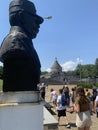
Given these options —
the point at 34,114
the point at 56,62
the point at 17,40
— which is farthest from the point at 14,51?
the point at 56,62

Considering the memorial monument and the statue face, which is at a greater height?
the statue face

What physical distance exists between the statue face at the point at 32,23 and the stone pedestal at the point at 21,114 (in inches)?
89.9

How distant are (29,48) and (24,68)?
513 millimetres

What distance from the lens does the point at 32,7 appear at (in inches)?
309

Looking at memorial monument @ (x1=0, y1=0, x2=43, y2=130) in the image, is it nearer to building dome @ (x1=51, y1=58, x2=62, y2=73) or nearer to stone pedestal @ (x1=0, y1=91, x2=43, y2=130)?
stone pedestal @ (x1=0, y1=91, x2=43, y2=130)

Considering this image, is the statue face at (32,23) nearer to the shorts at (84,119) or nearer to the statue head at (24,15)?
the statue head at (24,15)

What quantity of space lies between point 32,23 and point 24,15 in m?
0.29

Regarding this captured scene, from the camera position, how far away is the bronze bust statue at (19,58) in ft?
22.9

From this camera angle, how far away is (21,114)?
5.73 metres

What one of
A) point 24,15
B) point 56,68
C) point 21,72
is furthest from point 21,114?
point 56,68

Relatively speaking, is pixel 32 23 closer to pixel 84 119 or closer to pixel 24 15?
pixel 24 15

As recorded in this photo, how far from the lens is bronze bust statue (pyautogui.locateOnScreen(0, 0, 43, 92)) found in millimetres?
6973

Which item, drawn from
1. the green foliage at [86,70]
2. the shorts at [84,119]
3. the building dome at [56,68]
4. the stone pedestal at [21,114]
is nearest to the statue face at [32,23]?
the stone pedestal at [21,114]

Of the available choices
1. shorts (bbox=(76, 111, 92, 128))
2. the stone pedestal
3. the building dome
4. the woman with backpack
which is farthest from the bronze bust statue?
the building dome
